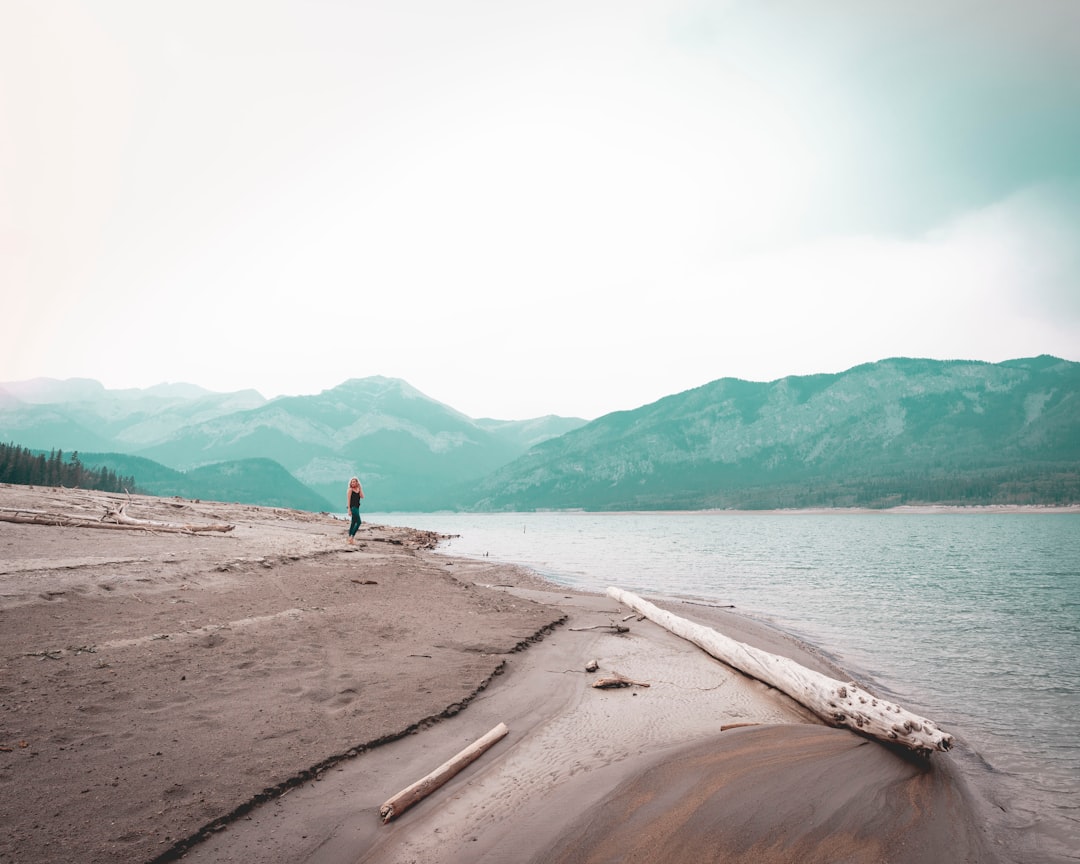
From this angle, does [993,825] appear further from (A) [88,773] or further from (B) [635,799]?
(A) [88,773]

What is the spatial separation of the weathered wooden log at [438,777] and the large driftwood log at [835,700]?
4.59 m

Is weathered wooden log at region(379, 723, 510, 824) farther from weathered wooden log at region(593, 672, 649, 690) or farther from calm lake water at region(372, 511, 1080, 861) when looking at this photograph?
calm lake water at region(372, 511, 1080, 861)

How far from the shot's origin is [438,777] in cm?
512

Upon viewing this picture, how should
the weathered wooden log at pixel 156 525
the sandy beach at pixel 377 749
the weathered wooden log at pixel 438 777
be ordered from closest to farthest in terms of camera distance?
the sandy beach at pixel 377 749 < the weathered wooden log at pixel 438 777 < the weathered wooden log at pixel 156 525

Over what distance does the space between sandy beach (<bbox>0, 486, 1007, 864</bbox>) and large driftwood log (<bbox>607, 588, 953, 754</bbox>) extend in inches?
9.7

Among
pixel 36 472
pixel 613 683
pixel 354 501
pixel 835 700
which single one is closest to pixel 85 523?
pixel 354 501

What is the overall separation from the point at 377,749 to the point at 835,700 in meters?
6.09

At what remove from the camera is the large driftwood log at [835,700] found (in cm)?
661

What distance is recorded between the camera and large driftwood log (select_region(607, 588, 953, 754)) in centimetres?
661

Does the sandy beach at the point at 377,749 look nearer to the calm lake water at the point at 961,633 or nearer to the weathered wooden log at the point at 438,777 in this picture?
the weathered wooden log at the point at 438,777

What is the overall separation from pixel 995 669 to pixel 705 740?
10.0m

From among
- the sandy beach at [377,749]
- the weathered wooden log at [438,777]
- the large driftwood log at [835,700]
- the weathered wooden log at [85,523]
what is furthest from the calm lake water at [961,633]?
the weathered wooden log at [85,523]

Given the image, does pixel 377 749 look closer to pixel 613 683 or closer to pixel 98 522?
pixel 613 683

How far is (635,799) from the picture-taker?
505cm
